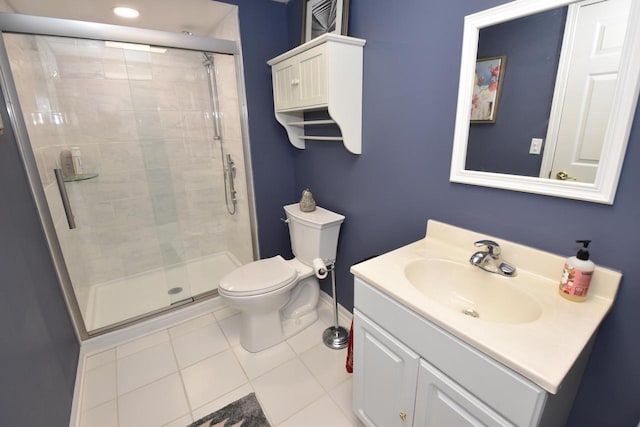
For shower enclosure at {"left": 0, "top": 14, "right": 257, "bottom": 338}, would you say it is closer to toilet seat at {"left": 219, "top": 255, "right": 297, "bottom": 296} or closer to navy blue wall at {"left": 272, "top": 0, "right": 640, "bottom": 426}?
toilet seat at {"left": 219, "top": 255, "right": 297, "bottom": 296}

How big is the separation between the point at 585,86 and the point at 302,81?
1.28 meters

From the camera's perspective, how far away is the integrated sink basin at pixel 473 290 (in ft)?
3.17

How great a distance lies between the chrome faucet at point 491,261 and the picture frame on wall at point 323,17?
1274mm

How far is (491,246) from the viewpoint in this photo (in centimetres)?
107

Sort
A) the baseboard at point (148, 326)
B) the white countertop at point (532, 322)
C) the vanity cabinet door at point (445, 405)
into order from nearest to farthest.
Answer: the white countertop at point (532, 322) < the vanity cabinet door at point (445, 405) < the baseboard at point (148, 326)

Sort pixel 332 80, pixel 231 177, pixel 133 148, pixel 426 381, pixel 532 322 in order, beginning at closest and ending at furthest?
pixel 532 322 → pixel 426 381 → pixel 332 80 → pixel 133 148 → pixel 231 177

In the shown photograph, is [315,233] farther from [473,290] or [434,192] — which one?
[473,290]

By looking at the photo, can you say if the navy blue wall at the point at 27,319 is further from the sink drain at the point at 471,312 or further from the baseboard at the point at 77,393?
the sink drain at the point at 471,312

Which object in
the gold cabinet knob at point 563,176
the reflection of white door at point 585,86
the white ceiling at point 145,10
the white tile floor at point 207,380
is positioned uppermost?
the white ceiling at point 145,10

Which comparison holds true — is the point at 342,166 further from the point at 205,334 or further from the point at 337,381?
the point at 205,334

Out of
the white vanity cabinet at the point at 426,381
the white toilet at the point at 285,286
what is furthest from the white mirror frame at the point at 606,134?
the white toilet at the point at 285,286

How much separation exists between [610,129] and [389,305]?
0.83m

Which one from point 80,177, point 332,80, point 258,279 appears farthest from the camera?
point 80,177

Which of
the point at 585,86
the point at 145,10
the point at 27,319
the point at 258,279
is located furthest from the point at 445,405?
the point at 145,10
